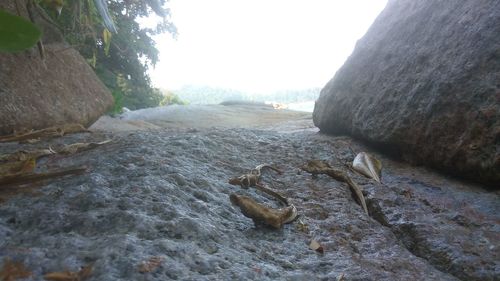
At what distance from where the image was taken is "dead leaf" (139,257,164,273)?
2.04 feet

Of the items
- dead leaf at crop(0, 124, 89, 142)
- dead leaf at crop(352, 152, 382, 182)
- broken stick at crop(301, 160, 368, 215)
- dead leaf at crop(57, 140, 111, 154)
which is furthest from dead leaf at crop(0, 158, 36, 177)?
dead leaf at crop(352, 152, 382, 182)

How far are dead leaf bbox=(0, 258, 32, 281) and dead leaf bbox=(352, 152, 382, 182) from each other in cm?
111

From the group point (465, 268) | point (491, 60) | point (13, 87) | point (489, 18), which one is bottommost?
point (465, 268)

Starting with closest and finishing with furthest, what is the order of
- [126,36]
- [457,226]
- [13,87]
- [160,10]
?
[457,226], [13,87], [160,10], [126,36]

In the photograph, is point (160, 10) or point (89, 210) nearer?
point (89, 210)

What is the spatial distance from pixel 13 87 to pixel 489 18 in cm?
190

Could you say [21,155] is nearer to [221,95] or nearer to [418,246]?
[418,246]

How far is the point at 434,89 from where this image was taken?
142 cm

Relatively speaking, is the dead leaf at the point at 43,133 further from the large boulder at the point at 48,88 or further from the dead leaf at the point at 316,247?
the dead leaf at the point at 316,247

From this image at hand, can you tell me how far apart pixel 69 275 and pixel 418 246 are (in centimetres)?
77

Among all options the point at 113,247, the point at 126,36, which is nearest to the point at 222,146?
the point at 113,247

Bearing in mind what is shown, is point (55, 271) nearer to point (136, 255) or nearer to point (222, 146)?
point (136, 255)

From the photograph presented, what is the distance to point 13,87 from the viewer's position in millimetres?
1754

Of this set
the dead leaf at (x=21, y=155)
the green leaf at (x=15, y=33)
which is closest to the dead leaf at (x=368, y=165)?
the dead leaf at (x=21, y=155)
